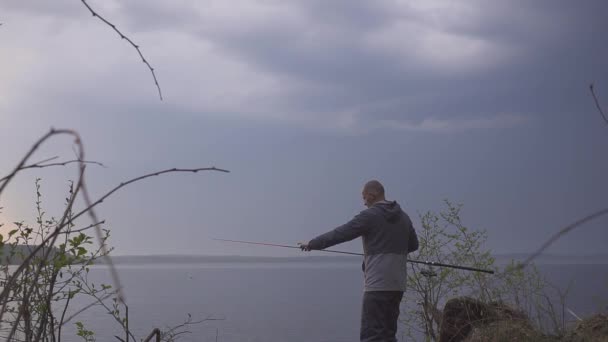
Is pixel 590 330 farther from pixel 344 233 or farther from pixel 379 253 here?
pixel 344 233

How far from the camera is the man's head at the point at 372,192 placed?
7.41 meters

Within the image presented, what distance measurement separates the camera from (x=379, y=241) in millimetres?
7227

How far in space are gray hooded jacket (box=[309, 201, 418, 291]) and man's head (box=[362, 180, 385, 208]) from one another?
127 millimetres

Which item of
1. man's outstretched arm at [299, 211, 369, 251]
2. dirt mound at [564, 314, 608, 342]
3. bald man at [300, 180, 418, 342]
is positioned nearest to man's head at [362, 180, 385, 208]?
bald man at [300, 180, 418, 342]

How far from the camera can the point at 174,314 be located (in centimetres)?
5722

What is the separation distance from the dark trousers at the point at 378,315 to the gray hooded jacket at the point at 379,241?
0.10 meters

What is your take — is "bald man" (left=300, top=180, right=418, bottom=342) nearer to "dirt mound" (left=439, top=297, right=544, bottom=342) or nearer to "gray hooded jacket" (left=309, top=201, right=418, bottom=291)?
"gray hooded jacket" (left=309, top=201, right=418, bottom=291)

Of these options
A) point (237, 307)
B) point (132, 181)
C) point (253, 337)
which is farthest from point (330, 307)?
point (132, 181)

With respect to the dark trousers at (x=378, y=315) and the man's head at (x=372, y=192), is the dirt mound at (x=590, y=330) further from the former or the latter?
the man's head at (x=372, y=192)

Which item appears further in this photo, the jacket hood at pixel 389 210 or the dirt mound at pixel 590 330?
the jacket hood at pixel 389 210

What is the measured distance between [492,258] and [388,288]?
3.10m

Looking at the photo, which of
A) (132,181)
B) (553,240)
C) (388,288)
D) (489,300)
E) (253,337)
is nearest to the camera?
(553,240)

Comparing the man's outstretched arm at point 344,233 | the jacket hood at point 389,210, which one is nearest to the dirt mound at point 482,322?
the jacket hood at point 389,210

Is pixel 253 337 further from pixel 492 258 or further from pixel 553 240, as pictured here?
pixel 553 240
